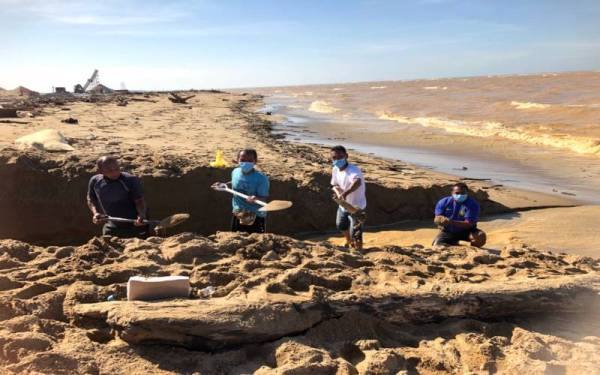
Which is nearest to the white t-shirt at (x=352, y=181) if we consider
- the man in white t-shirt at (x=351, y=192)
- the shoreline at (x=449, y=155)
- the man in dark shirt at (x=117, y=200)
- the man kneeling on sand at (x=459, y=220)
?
the man in white t-shirt at (x=351, y=192)

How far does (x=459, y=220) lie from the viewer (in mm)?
5574

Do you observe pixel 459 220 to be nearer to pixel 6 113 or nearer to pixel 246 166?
pixel 246 166

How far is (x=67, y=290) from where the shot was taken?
3.25m

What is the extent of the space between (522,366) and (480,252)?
69.2 inches

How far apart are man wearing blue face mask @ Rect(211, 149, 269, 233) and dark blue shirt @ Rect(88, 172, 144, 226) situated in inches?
38.7

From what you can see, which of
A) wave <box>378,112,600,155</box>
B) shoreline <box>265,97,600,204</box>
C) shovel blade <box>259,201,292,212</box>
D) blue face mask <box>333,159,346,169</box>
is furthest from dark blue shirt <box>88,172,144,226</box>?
wave <box>378,112,600,155</box>

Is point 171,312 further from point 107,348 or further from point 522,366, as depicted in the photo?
point 522,366

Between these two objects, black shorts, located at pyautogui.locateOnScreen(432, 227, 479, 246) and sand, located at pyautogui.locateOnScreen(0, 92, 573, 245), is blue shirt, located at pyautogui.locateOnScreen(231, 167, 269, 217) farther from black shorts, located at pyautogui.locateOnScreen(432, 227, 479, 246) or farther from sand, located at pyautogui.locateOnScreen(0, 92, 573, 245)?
sand, located at pyautogui.locateOnScreen(0, 92, 573, 245)

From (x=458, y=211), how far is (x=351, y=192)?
4.04ft

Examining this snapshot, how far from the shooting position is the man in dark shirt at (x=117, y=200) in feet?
15.3

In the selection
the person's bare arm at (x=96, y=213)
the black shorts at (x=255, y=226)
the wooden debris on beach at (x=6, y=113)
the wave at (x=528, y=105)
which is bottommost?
the black shorts at (x=255, y=226)

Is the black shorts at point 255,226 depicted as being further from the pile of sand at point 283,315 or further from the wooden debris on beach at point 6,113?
the wooden debris on beach at point 6,113

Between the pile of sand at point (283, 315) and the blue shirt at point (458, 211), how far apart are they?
4.98 ft

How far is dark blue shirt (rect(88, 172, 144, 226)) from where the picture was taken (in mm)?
4703
